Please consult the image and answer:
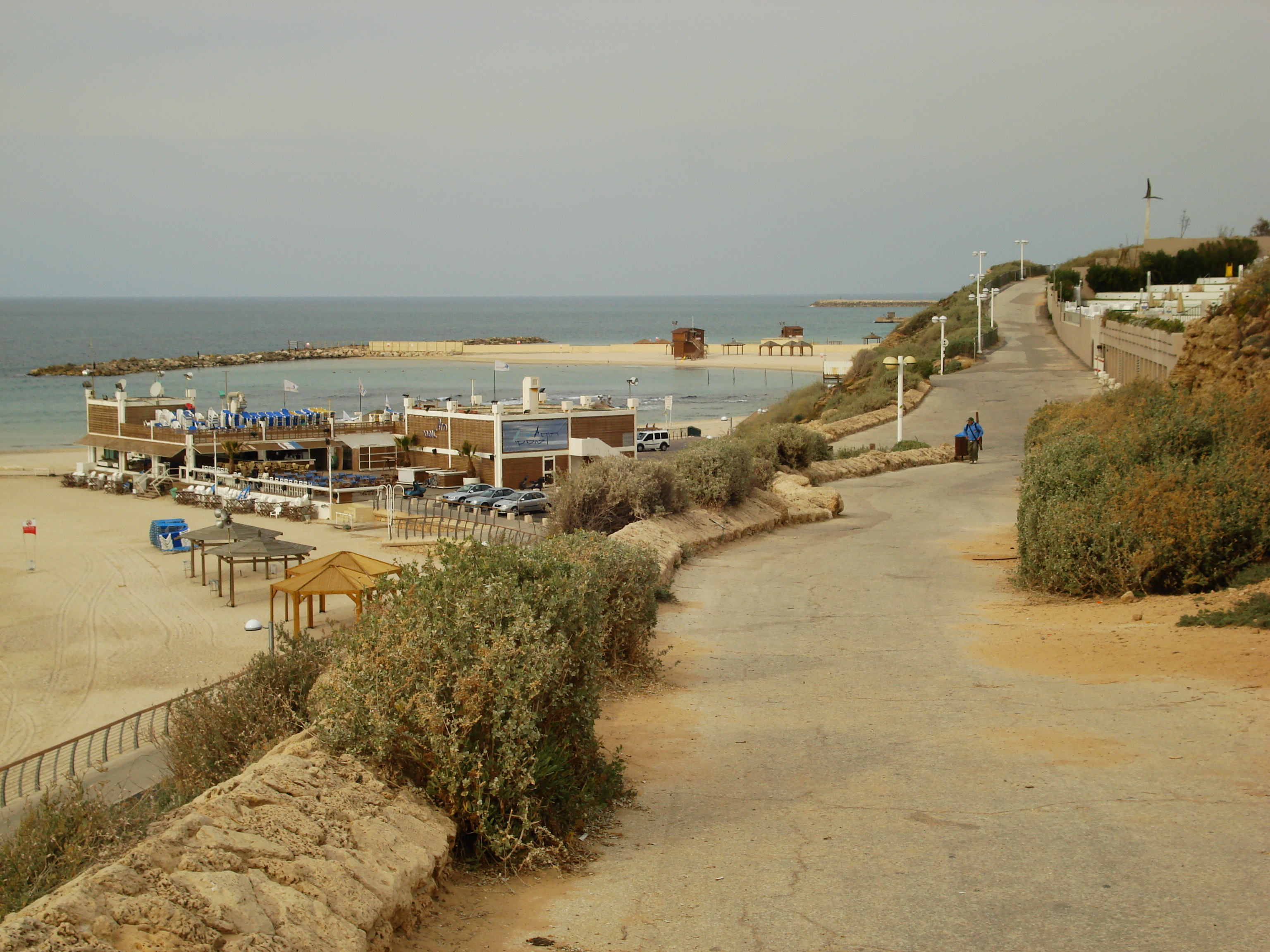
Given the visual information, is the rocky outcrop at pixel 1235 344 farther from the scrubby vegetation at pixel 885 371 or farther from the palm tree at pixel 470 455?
the palm tree at pixel 470 455

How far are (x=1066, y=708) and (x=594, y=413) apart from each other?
38.9 metres

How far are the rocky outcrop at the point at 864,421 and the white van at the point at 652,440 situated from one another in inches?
512

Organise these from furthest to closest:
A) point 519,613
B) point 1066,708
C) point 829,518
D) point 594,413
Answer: point 594,413, point 829,518, point 1066,708, point 519,613

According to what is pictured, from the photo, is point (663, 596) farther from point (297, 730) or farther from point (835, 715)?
point (297, 730)

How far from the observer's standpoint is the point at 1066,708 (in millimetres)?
8461

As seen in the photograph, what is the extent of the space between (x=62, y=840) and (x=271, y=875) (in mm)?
2887

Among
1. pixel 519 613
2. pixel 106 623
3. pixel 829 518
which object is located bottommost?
pixel 106 623

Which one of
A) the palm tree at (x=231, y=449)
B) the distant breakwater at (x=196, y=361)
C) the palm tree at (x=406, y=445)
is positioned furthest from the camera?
the distant breakwater at (x=196, y=361)

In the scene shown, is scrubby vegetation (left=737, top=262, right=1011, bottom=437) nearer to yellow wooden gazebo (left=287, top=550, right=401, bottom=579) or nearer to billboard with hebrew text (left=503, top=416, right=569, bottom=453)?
billboard with hebrew text (left=503, top=416, right=569, bottom=453)

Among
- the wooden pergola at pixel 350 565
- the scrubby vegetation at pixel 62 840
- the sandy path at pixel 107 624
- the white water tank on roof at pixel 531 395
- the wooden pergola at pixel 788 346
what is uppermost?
the wooden pergola at pixel 788 346

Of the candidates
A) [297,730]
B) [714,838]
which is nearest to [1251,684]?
[714,838]

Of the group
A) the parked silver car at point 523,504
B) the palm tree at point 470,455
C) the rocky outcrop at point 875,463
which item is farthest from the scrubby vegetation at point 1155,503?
the palm tree at point 470,455

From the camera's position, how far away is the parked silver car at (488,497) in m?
36.4

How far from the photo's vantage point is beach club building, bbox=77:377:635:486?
147ft
